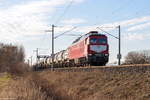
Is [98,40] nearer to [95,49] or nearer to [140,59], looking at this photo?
[95,49]

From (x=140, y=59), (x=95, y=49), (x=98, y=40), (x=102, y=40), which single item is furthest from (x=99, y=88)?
(x=140, y=59)

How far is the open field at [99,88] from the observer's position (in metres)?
19.7

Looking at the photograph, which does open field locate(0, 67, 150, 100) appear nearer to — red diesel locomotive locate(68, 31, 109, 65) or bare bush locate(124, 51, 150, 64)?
red diesel locomotive locate(68, 31, 109, 65)

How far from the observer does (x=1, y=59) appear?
251 ft

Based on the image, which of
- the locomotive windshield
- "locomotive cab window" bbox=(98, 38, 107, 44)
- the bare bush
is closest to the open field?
the locomotive windshield

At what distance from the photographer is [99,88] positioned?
93.0 feet

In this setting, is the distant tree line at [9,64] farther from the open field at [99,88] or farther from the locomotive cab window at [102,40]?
the open field at [99,88]

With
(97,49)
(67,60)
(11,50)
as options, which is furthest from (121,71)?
(11,50)

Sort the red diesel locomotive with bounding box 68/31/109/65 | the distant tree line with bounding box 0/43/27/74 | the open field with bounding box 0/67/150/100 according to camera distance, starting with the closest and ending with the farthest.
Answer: the open field with bounding box 0/67/150/100, the red diesel locomotive with bounding box 68/31/109/65, the distant tree line with bounding box 0/43/27/74

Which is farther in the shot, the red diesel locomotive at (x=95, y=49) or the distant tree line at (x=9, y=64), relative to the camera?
the distant tree line at (x=9, y=64)

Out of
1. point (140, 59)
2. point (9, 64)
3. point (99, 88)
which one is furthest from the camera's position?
point (9, 64)

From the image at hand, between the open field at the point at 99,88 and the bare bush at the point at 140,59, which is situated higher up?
the bare bush at the point at 140,59

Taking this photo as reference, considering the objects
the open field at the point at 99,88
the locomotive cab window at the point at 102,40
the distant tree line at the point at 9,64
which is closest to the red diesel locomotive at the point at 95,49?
the locomotive cab window at the point at 102,40

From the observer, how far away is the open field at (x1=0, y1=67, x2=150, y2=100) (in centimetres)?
1973
